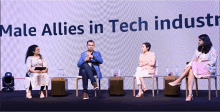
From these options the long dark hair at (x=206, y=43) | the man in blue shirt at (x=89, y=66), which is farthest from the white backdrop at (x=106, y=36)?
the long dark hair at (x=206, y=43)

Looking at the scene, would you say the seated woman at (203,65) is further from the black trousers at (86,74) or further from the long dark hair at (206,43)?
the black trousers at (86,74)

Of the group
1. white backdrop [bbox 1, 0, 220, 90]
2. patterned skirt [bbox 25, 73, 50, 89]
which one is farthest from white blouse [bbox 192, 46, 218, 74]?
patterned skirt [bbox 25, 73, 50, 89]

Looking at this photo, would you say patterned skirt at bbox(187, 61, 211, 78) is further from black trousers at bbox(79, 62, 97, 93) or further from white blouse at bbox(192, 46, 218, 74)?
black trousers at bbox(79, 62, 97, 93)

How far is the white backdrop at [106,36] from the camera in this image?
643cm

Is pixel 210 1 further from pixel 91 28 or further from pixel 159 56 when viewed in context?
pixel 91 28

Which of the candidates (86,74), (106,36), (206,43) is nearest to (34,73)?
(86,74)

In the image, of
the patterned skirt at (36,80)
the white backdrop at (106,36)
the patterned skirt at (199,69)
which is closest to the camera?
the patterned skirt at (199,69)

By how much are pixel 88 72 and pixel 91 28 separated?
7.78 ft

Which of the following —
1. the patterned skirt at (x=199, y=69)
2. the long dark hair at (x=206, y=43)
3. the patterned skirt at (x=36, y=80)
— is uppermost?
the long dark hair at (x=206, y=43)

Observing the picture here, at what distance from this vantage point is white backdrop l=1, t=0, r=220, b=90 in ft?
21.1

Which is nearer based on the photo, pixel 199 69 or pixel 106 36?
pixel 199 69

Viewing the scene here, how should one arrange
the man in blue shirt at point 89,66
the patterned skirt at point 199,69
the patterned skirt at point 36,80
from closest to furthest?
the patterned skirt at point 199,69 → the man in blue shirt at point 89,66 → the patterned skirt at point 36,80

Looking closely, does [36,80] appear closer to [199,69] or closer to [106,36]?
[106,36]

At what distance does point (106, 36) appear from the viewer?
Answer: 6871mm
